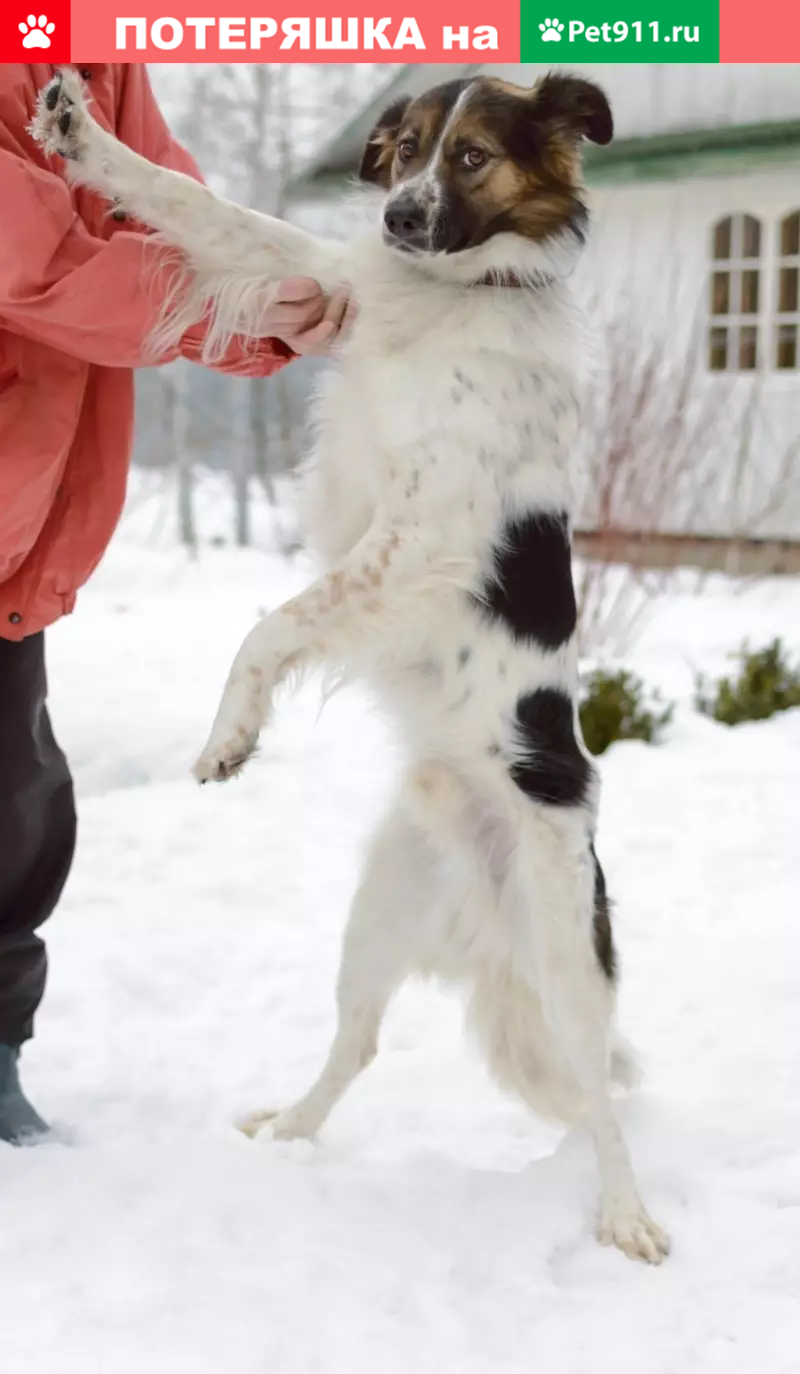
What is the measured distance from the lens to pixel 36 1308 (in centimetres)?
201

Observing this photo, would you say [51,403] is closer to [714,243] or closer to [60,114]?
[60,114]

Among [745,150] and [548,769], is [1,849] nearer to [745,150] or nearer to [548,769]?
[548,769]

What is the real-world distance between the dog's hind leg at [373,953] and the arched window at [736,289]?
8.65 m

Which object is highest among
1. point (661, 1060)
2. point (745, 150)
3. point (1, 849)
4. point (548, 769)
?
point (745, 150)

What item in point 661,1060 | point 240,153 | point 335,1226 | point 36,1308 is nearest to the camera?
point 36,1308

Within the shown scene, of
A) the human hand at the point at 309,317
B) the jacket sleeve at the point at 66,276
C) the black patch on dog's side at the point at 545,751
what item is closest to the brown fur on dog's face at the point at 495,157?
the human hand at the point at 309,317

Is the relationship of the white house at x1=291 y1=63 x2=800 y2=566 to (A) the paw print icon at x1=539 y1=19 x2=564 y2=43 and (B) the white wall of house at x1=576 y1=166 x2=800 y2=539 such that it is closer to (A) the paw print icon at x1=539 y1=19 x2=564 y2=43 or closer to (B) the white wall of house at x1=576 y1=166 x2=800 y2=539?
(B) the white wall of house at x1=576 y1=166 x2=800 y2=539

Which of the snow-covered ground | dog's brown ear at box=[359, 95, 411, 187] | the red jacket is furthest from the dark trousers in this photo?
dog's brown ear at box=[359, 95, 411, 187]

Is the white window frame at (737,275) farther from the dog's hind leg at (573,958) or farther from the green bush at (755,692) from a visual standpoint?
the dog's hind leg at (573,958)

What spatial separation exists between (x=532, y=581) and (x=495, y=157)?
0.85m

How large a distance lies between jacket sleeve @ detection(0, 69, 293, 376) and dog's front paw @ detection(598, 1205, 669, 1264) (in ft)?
→ 5.90

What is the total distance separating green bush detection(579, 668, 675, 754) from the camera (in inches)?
223

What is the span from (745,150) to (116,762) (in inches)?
295

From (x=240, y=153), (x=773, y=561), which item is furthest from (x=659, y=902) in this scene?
(x=240, y=153)
